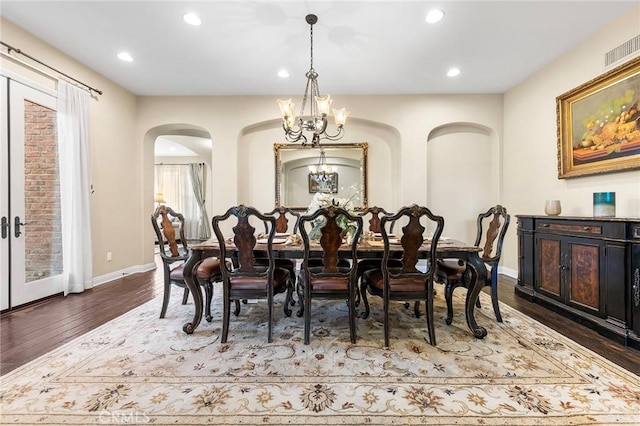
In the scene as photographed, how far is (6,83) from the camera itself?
9.18ft

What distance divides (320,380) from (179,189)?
9.11m

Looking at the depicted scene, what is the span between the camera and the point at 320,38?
307 centimetres

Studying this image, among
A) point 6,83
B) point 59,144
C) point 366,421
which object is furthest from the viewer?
point 59,144

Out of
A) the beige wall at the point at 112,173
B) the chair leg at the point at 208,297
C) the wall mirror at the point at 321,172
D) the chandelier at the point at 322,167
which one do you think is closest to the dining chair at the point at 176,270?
the chair leg at the point at 208,297

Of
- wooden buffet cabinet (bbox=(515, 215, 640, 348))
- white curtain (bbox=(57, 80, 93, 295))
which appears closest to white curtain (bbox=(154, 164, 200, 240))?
white curtain (bbox=(57, 80, 93, 295))

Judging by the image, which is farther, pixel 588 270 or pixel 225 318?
pixel 588 270

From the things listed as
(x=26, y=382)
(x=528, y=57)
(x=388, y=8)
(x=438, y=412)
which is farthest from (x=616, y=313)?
(x=26, y=382)

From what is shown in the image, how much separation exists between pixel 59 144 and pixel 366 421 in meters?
4.49

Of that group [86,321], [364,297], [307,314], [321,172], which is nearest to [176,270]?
[86,321]

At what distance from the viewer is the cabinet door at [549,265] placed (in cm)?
279

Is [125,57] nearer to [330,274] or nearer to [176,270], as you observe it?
[176,270]

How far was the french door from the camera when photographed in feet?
9.19

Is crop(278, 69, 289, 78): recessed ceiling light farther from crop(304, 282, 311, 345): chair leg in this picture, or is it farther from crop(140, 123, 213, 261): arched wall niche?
crop(304, 282, 311, 345): chair leg

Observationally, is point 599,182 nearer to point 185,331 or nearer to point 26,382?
point 185,331
